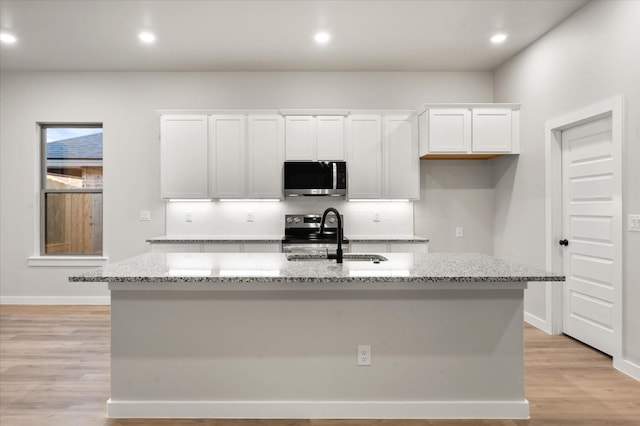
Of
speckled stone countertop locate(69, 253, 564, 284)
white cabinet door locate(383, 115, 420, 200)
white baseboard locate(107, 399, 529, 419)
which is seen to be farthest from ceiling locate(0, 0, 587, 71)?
white baseboard locate(107, 399, 529, 419)

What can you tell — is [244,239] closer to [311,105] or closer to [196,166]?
[196,166]

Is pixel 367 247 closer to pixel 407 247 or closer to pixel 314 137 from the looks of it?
pixel 407 247

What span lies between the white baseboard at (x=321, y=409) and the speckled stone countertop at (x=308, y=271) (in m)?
0.76

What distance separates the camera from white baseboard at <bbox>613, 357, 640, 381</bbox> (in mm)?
2916

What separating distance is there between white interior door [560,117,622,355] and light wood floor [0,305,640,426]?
0.77 feet

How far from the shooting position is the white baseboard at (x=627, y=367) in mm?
2916

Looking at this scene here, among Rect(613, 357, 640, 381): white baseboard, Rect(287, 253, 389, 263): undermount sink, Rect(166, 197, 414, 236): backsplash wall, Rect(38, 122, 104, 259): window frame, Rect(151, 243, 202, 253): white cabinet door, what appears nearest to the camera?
Rect(287, 253, 389, 263): undermount sink

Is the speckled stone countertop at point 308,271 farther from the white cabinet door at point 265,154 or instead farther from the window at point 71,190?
the window at point 71,190

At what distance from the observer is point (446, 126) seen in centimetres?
459

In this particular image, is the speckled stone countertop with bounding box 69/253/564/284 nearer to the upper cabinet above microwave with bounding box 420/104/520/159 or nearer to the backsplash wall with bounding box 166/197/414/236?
the upper cabinet above microwave with bounding box 420/104/520/159

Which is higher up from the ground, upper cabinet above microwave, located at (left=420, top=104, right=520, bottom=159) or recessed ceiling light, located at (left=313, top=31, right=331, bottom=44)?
recessed ceiling light, located at (left=313, top=31, right=331, bottom=44)

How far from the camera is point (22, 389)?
2752mm

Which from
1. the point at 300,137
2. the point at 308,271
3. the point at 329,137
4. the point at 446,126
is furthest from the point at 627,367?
the point at 300,137

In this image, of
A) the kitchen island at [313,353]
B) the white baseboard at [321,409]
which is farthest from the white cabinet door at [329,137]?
the white baseboard at [321,409]
